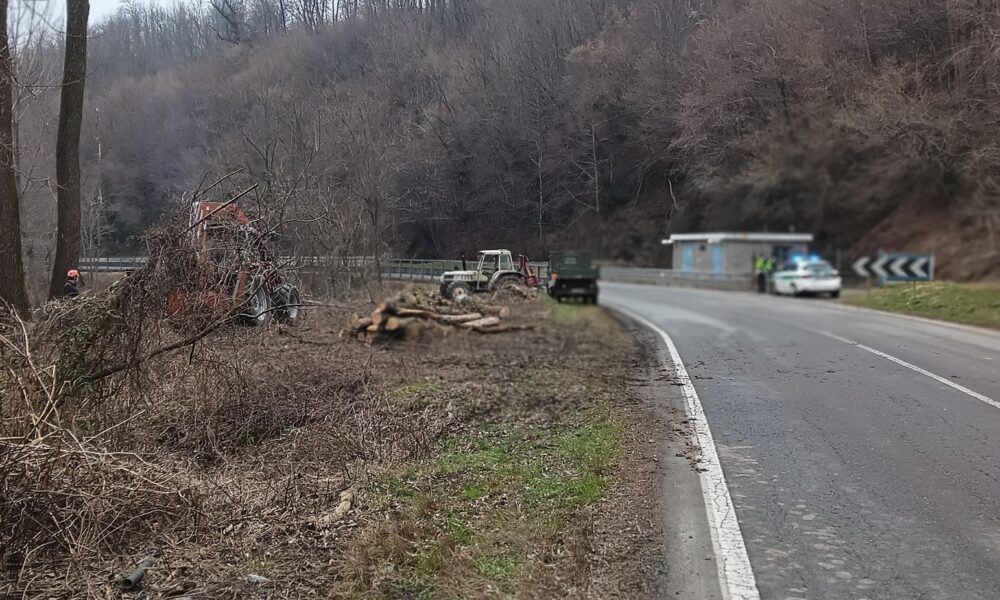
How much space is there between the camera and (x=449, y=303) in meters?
13.8

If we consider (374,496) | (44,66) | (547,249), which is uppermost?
(44,66)

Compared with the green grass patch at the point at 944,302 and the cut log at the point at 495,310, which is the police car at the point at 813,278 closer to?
the green grass patch at the point at 944,302

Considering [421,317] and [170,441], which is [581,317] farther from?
[170,441]

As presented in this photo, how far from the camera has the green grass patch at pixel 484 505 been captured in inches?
156

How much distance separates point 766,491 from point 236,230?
5.46 metres

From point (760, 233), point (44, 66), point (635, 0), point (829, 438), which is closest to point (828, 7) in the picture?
point (635, 0)

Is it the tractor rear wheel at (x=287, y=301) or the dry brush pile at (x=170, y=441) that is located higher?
the tractor rear wheel at (x=287, y=301)

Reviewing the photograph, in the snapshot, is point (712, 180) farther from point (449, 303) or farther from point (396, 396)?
point (449, 303)

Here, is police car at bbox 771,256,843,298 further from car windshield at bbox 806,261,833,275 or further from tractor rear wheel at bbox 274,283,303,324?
tractor rear wheel at bbox 274,283,303,324

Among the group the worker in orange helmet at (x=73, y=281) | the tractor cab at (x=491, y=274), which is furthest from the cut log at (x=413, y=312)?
the worker in orange helmet at (x=73, y=281)

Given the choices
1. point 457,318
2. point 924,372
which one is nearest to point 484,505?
point 924,372

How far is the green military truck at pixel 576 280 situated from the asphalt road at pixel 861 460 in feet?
8.49

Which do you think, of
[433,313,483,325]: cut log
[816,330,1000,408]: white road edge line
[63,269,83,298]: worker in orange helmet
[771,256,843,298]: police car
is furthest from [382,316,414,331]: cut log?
[771,256,843,298]: police car

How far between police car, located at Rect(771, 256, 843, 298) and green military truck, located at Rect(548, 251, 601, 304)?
32.4ft
